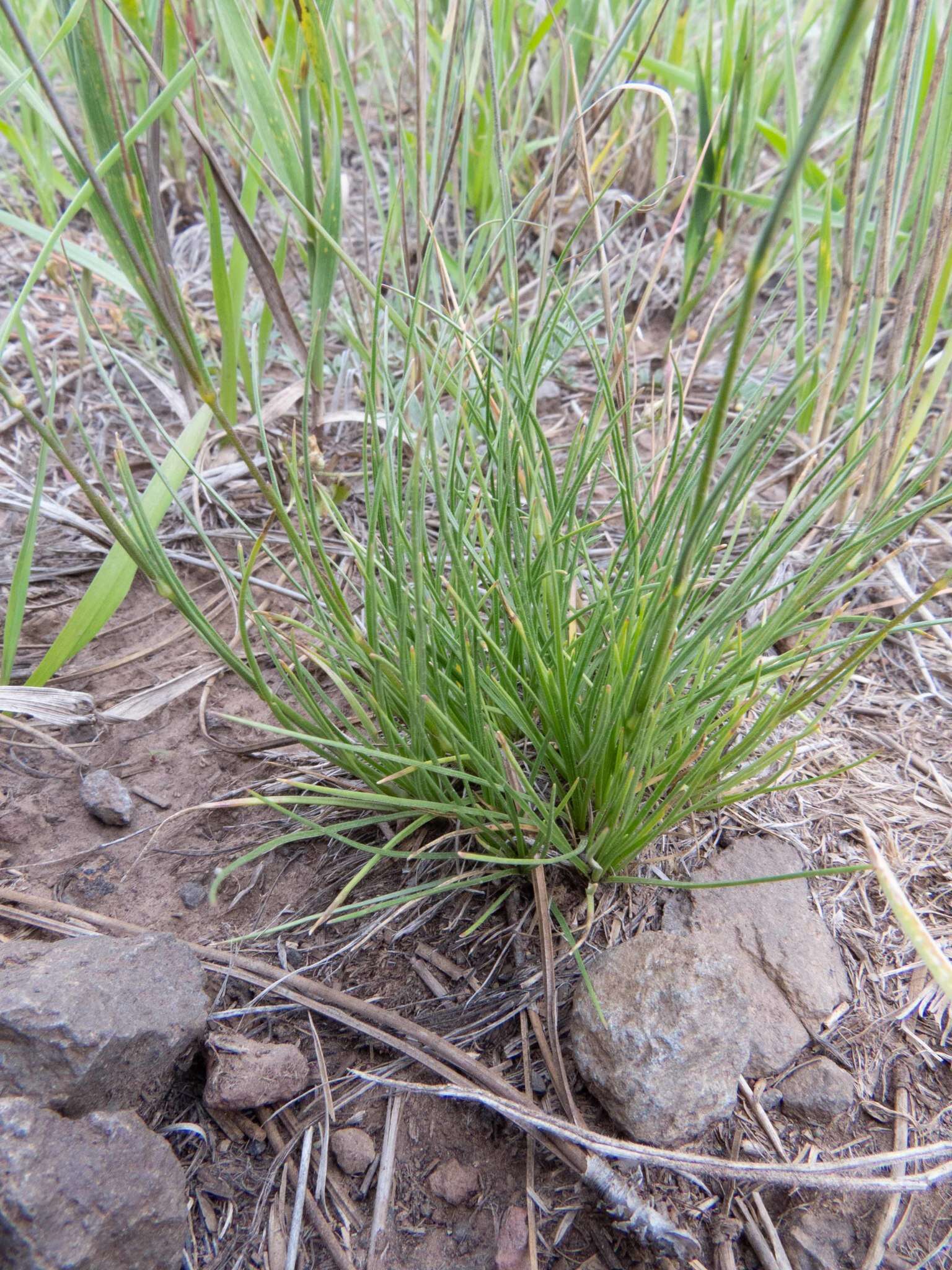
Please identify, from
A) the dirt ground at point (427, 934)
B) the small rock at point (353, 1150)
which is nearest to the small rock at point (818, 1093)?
the dirt ground at point (427, 934)

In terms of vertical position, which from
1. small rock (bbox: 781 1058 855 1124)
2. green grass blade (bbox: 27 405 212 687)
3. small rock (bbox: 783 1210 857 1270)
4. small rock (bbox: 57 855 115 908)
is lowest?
small rock (bbox: 57 855 115 908)

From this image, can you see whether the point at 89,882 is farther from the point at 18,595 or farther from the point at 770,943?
the point at 770,943

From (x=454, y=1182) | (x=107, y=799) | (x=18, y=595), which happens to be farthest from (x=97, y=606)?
(x=454, y=1182)

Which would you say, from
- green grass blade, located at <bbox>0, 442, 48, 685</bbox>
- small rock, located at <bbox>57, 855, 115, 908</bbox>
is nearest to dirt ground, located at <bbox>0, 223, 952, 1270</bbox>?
small rock, located at <bbox>57, 855, 115, 908</bbox>

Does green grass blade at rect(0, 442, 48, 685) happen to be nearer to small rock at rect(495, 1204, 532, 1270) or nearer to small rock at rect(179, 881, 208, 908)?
small rock at rect(179, 881, 208, 908)

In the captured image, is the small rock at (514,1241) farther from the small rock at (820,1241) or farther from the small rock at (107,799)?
the small rock at (107,799)

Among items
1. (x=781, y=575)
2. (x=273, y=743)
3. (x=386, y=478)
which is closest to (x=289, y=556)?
(x=273, y=743)
